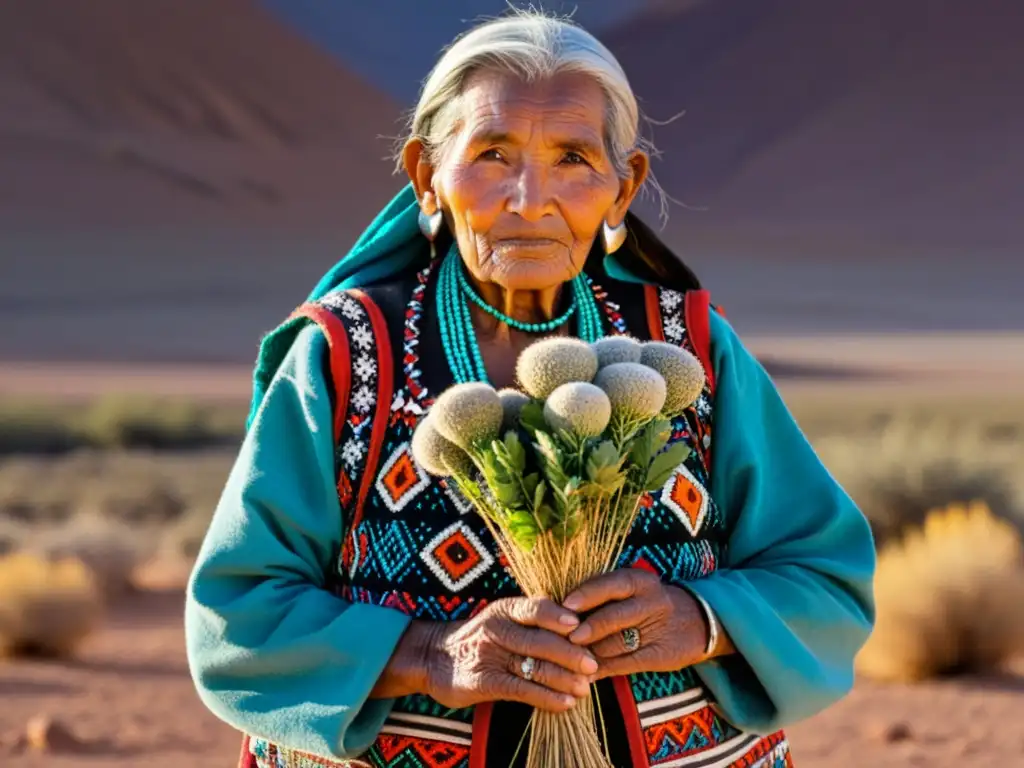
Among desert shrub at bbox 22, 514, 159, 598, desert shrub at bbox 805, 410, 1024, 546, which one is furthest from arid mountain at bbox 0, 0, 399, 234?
desert shrub at bbox 805, 410, 1024, 546

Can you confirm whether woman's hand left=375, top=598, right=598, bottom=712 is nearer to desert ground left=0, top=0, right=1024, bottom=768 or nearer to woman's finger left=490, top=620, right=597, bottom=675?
woman's finger left=490, top=620, right=597, bottom=675

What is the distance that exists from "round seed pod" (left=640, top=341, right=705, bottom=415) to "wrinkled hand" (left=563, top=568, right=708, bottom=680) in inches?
10.6

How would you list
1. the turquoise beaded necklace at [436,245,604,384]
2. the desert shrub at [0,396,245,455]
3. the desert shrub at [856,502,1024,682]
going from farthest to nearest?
the desert shrub at [0,396,245,455] → the desert shrub at [856,502,1024,682] → the turquoise beaded necklace at [436,245,604,384]

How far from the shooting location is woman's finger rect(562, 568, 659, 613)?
79.0 inches

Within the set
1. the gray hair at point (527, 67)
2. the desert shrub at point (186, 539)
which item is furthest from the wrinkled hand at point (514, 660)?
the desert shrub at point (186, 539)

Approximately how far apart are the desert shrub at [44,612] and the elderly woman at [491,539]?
8.33m

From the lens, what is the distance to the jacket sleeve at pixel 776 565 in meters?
2.25

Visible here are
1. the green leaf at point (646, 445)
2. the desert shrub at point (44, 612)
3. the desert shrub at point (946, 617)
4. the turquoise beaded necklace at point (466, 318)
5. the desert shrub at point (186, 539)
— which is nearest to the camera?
the green leaf at point (646, 445)

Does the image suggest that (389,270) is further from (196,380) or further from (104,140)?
(104,140)

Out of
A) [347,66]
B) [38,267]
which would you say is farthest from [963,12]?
[38,267]

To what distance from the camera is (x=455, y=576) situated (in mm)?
2209

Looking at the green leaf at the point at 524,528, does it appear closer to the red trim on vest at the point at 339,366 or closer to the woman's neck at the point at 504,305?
the red trim on vest at the point at 339,366

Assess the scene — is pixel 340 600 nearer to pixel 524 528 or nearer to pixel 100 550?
pixel 524 528

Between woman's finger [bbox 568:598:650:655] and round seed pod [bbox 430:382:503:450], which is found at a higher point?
round seed pod [bbox 430:382:503:450]
